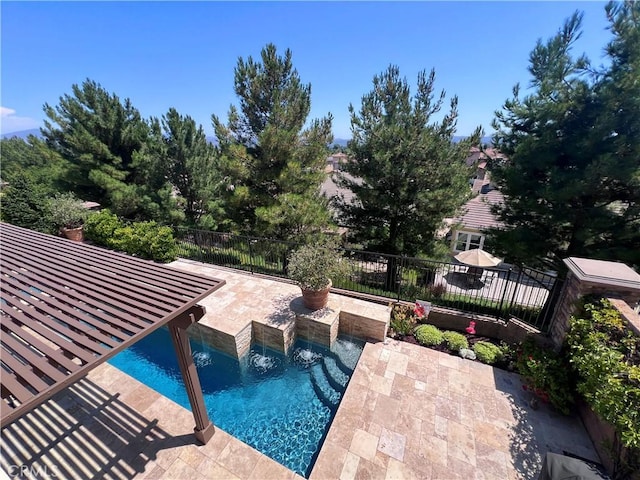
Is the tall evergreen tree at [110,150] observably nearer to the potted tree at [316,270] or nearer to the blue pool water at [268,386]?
the blue pool water at [268,386]

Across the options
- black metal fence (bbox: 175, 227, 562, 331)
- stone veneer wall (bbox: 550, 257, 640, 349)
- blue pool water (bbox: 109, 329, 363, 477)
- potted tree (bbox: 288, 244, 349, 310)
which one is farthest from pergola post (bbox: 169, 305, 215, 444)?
stone veneer wall (bbox: 550, 257, 640, 349)

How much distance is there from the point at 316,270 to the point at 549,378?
4391mm

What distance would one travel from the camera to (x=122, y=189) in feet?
→ 38.7

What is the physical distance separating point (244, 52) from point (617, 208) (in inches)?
434

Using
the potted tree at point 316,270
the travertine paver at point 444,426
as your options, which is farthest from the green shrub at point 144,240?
the travertine paver at point 444,426

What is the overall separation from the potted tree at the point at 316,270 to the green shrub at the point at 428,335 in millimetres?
2114

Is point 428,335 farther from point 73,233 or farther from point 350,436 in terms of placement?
point 73,233

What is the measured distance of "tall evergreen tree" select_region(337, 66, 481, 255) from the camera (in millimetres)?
7453

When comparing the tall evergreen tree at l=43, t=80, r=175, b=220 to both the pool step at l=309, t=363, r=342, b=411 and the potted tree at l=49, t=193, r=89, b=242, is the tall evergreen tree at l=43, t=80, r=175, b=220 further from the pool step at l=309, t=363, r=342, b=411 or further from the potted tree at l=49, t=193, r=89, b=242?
the pool step at l=309, t=363, r=342, b=411

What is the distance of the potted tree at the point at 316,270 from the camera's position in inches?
231

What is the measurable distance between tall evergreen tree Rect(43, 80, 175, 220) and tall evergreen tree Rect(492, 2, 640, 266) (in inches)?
475

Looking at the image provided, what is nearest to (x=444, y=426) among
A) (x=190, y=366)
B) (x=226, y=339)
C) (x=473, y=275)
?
(x=190, y=366)

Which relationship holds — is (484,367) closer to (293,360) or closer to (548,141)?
(293,360)

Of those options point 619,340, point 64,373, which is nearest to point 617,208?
point 619,340
